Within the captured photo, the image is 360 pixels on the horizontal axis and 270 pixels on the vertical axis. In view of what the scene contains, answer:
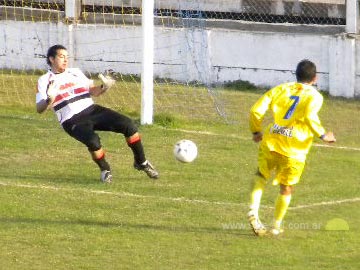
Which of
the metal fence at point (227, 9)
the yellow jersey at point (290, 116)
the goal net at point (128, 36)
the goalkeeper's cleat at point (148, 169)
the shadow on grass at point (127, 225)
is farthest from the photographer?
the metal fence at point (227, 9)

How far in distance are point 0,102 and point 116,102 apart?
79.4 inches

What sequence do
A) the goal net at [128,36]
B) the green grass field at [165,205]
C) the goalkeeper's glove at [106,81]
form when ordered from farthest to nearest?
the goal net at [128,36] → the goalkeeper's glove at [106,81] → the green grass field at [165,205]

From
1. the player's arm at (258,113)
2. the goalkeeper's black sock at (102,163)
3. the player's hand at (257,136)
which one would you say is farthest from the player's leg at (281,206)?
the goalkeeper's black sock at (102,163)

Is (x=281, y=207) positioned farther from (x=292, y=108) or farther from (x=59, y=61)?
(x=59, y=61)

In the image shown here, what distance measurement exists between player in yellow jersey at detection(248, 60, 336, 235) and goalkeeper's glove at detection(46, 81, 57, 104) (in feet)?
10.2

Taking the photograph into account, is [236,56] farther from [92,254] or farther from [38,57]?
[92,254]

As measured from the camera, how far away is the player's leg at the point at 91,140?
1345cm

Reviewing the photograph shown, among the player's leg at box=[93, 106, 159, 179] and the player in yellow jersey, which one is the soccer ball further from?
the player in yellow jersey

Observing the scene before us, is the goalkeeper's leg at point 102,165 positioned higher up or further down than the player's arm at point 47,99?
further down

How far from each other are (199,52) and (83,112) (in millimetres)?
8546

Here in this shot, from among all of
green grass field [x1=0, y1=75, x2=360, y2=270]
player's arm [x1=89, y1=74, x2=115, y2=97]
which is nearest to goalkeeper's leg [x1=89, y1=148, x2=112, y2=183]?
green grass field [x1=0, y1=75, x2=360, y2=270]

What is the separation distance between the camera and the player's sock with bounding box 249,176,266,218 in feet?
35.6

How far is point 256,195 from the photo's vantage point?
10.9 meters

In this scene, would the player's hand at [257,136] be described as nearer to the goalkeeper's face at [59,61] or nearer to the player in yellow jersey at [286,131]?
the player in yellow jersey at [286,131]
